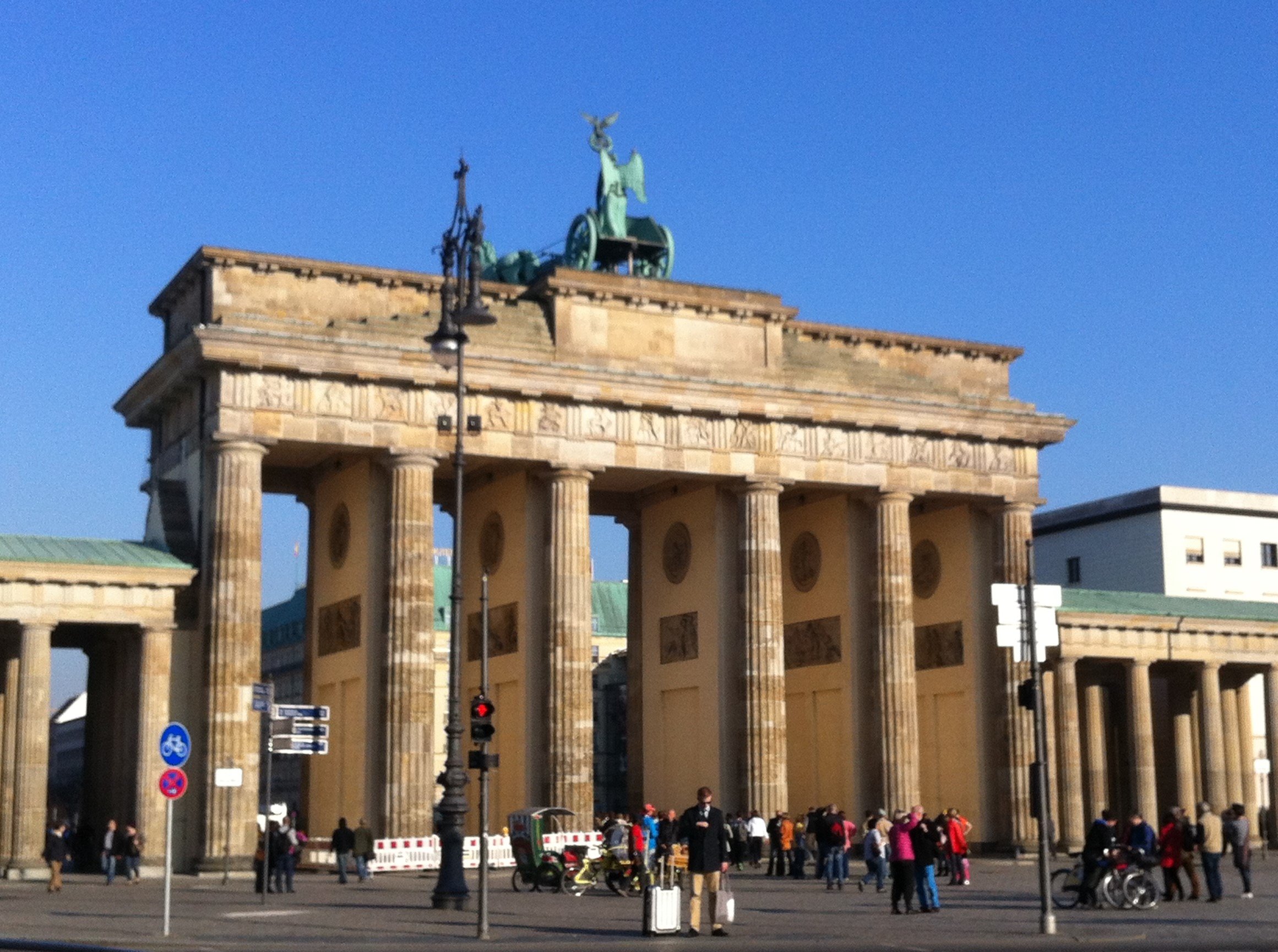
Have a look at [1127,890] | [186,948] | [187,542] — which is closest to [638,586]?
[187,542]

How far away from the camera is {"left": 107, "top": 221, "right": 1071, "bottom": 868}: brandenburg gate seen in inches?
1967

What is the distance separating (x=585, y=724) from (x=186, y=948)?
28962mm

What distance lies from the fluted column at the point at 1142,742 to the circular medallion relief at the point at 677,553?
54.8 feet

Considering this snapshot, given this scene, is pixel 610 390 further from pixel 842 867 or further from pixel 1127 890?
pixel 1127 890

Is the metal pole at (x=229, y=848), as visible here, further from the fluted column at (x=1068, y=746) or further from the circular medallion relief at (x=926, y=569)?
the fluted column at (x=1068, y=746)

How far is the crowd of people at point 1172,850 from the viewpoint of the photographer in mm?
32875

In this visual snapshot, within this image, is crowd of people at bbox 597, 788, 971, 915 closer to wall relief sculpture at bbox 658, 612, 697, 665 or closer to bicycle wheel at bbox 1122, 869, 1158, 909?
bicycle wheel at bbox 1122, 869, 1158, 909

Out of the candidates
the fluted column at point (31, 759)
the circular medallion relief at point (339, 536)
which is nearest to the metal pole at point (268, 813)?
the fluted column at point (31, 759)

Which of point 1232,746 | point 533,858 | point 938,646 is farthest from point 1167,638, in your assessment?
point 533,858

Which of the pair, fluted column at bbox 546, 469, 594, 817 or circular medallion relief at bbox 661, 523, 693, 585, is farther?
circular medallion relief at bbox 661, 523, 693, 585

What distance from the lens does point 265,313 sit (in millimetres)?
51094

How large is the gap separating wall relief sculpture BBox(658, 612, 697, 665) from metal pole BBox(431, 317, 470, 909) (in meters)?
25.1

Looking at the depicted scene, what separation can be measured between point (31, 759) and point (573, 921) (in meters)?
21.1

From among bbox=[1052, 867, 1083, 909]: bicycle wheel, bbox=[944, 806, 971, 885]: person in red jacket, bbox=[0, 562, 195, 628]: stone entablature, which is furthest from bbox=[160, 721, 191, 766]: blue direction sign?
bbox=[0, 562, 195, 628]: stone entablature
